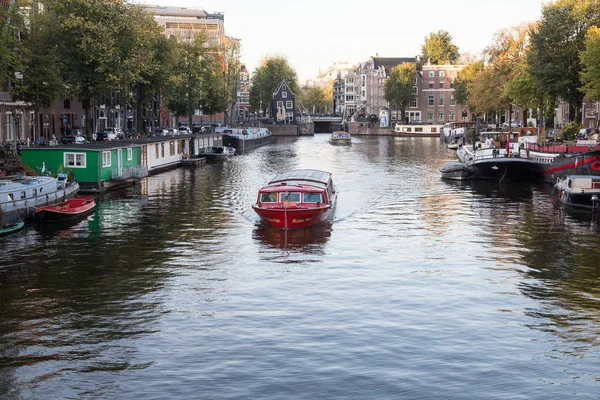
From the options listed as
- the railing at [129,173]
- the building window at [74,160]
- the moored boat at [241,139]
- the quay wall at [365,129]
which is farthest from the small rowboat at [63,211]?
the quay wall at [365,129]

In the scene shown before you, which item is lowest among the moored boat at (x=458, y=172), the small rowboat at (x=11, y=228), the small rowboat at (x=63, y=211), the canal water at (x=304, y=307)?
the canal water at (x=304, y=307)

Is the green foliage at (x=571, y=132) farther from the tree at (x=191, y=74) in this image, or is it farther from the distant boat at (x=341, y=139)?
the distant boat at (x=341, y=139)

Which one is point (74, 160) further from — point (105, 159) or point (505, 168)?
point (505, 168)

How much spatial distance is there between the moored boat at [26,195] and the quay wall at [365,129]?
144571 mm

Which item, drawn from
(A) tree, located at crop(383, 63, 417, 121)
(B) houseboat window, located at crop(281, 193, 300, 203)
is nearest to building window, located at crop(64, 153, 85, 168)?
(B) houseboat window, located at crop(281, 193, 300, 203)

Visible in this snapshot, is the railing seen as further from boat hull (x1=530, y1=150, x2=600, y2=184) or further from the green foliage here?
the green foliage

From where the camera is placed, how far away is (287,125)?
195000 mm

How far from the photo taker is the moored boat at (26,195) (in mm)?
41812

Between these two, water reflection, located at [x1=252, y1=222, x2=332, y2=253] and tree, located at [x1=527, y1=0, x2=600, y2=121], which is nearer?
Answer: water reflection, located at [x1=252, y1=222, x2=332, y2=253]

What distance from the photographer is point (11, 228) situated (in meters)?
40.5

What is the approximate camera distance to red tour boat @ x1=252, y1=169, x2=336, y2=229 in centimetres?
4253

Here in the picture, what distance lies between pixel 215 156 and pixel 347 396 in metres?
80.5

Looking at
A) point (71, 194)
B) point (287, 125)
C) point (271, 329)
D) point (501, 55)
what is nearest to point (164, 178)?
point (71, 194)

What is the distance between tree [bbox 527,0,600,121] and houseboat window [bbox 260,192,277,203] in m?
54.4
